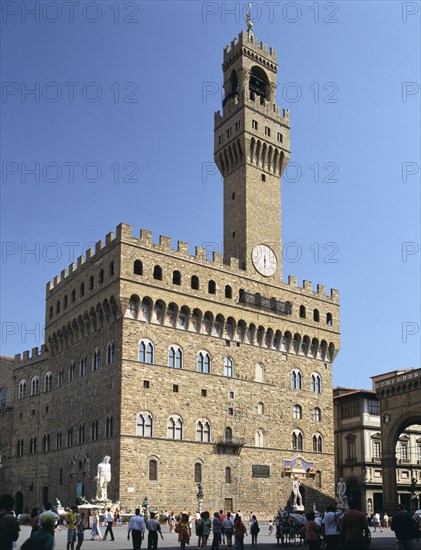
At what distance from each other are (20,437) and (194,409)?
1836cm

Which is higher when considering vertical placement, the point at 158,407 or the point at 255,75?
Result: the point at 255,75

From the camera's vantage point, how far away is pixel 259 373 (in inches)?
2035

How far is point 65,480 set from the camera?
4909 cm

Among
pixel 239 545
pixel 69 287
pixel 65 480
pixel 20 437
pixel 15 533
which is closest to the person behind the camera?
pixel 15 533

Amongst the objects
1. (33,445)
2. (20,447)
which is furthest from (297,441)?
(20,447)

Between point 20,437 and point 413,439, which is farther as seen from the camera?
point 413,439

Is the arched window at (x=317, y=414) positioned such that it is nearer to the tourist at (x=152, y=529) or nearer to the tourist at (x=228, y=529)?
the tourist at (x=228, y=529)

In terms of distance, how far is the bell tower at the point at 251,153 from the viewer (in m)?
54.2

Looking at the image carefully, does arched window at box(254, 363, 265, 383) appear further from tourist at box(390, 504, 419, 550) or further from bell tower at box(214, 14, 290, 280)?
tourist at box(390, 504, 419, 550)

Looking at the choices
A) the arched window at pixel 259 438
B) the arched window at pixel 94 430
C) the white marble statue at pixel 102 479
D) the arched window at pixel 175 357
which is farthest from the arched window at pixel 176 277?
the white marble statue at pixel 102 479

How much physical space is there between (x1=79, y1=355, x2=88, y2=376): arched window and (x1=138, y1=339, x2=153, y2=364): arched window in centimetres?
596

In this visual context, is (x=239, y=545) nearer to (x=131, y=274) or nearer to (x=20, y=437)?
(x=131, y=274)

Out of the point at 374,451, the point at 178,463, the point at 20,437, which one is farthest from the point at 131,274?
the point at 374,451

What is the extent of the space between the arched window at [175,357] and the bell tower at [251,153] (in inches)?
360
